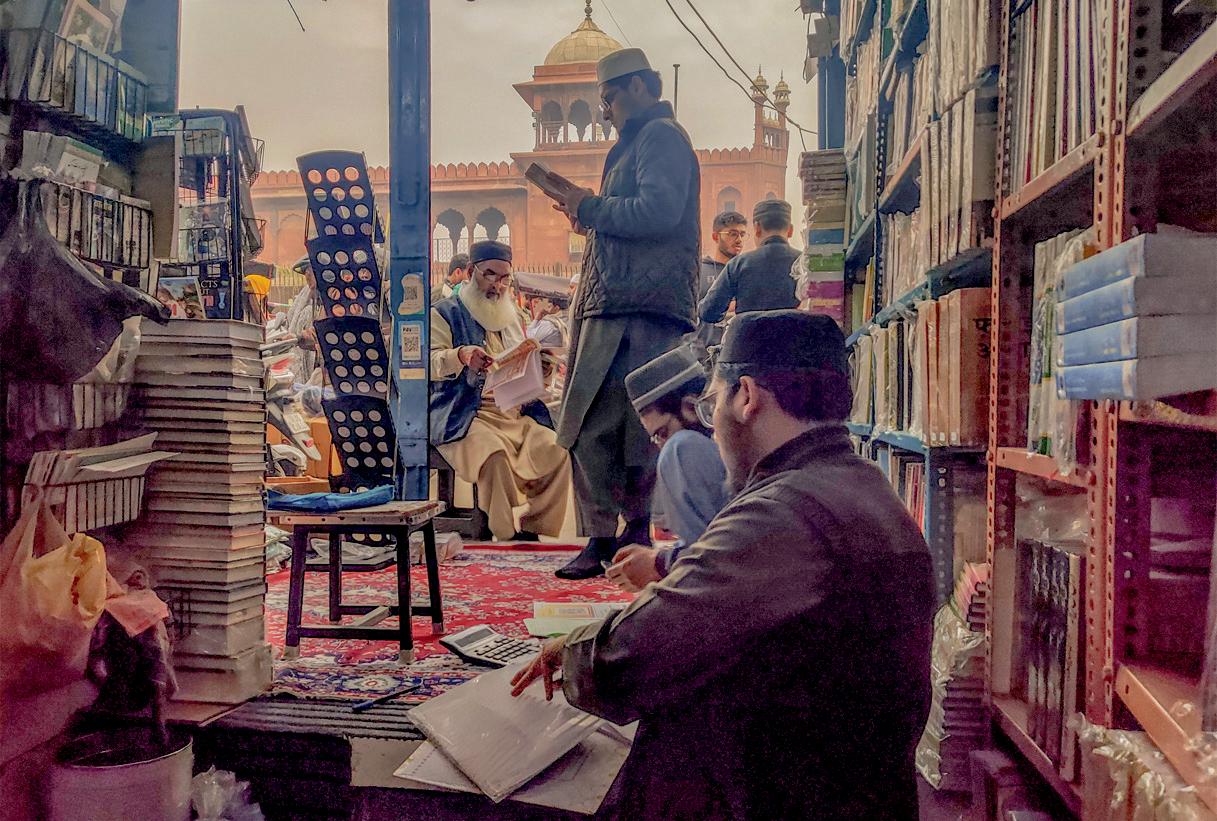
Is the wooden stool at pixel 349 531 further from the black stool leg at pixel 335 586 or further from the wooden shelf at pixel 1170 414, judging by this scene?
the wooden shelf at pixel 1170 414

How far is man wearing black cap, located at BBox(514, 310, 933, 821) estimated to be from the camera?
3.40 ft

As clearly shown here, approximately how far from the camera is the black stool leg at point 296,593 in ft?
7.23

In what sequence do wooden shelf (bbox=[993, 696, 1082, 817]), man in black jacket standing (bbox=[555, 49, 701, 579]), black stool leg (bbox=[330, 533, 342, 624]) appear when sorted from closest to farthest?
wooden shelf (bbox=[993, 696, 1082, 817]), black stool leg (bbox=[330, 533, 342, 624]), man in black jacket standing (bbox=[555, 49, 701, 579])

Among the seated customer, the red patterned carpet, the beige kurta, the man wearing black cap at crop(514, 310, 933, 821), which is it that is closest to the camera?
the man wearing black cap at crop(514, 310, 933, 821)

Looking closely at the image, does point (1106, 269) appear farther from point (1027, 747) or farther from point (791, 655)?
point (1027, 747)

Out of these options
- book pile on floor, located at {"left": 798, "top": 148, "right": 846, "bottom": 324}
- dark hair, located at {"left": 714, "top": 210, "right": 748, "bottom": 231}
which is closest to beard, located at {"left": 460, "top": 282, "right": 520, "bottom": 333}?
dark hair, located at {"left": 714, "top": 210, "right": 748, "bottom": 231}

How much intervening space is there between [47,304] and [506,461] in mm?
2952

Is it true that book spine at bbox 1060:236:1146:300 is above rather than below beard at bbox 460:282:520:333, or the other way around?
below

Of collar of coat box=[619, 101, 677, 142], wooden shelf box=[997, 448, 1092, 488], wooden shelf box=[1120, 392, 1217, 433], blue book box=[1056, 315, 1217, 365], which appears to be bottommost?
wooden shelf box=[997, 448, 1092, 488]

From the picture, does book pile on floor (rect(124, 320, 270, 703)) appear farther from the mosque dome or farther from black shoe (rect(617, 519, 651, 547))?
the mosque dome

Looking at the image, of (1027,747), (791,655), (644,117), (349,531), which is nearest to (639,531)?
(349,531)

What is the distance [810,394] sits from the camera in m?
1.21

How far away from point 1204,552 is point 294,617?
196 centimetres

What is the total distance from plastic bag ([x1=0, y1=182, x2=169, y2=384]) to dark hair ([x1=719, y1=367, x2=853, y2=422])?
1.13 meters
